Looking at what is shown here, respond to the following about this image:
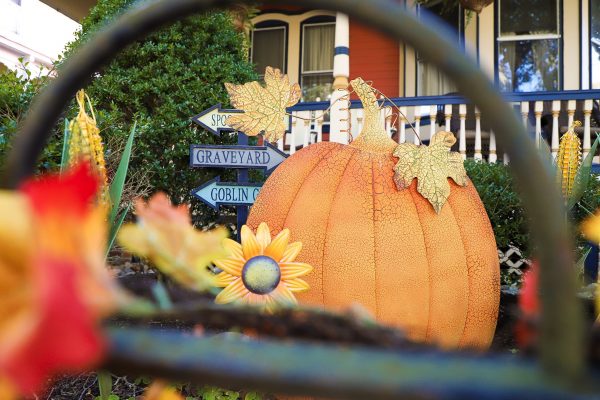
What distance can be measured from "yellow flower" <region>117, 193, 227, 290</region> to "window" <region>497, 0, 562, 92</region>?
7.27m

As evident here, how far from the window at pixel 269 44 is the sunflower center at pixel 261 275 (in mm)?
8477

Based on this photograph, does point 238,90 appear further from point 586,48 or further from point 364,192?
point 586,48

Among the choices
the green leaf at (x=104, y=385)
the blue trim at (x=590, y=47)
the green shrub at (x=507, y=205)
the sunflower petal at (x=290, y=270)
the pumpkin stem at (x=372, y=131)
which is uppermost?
the blue trim at (x=590, y=47)

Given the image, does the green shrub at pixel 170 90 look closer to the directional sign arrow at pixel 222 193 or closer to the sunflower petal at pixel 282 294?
the directional sign arrow at pixel 222 193

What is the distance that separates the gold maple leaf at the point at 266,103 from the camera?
6.62 feet

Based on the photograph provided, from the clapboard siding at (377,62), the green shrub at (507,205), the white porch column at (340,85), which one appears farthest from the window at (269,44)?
Answer: the green shrub at (507,205)

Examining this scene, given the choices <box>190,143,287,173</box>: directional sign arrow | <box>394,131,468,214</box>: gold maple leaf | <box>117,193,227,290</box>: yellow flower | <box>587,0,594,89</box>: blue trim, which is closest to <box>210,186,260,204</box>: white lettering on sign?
<box>190,143,287,173</box>: directional sign arrow

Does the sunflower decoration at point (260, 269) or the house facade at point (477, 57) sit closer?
the sunflower decoration at point (260, 269)

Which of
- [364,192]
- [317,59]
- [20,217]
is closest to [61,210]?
[20,217]

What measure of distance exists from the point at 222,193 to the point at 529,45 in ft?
18.7

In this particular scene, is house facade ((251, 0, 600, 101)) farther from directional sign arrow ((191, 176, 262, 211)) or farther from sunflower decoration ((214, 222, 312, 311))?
sunflower decoration ((214, 222, 312, 311))

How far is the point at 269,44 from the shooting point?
30.5 feet

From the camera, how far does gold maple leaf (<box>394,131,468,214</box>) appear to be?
5.72 feet

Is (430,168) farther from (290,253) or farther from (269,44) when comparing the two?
(269,44)
